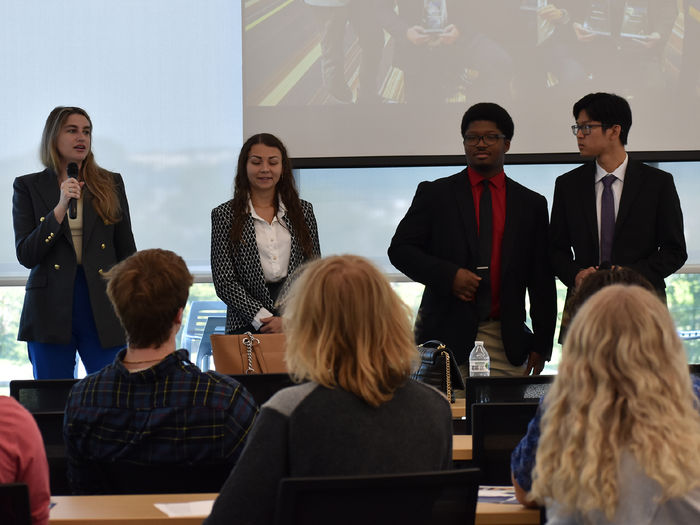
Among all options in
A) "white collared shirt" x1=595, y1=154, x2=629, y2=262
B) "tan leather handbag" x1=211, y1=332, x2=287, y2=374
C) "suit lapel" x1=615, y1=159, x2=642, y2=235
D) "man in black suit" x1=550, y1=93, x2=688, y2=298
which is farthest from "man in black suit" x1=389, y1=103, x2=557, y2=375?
"tan leather handbag" x1=211, y1=332, x2=287, y2=374

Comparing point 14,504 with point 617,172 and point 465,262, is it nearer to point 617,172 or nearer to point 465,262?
point 465,262

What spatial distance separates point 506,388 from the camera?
111 inches

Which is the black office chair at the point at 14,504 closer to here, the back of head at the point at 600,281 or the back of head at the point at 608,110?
the back of head at the point at 600,281

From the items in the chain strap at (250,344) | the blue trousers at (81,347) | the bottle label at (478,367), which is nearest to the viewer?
the chain strap at (250,344)

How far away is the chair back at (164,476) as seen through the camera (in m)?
2.17

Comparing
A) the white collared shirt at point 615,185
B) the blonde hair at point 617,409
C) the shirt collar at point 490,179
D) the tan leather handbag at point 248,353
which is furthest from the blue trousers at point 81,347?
the blonde hair at point 617,409

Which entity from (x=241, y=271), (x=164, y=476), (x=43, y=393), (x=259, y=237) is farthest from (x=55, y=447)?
(x=259, y=237)

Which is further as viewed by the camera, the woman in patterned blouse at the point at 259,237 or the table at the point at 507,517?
the woman in patterned blouse at the point at 259,237

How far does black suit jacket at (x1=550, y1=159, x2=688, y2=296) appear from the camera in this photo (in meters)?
4.03

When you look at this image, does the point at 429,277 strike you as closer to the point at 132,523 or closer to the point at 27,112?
the point at 132,523

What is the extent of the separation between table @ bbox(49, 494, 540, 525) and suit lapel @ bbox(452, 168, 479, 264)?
232 cm

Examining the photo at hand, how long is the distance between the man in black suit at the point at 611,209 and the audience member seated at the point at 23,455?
2.67 m

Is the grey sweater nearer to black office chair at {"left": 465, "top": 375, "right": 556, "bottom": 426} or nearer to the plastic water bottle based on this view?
black office chair at {"left": 465, "top": 375, "right": 556, "bottom": 426}

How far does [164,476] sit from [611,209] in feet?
8.74
